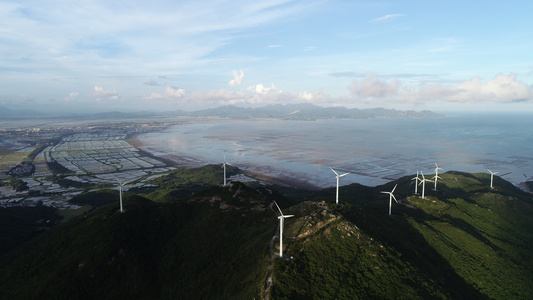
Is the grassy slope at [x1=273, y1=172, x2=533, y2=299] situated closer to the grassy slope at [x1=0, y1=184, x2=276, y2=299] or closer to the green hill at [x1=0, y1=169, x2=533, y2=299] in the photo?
the green hill at [x1=0, y1=169, x2=533, y2=299]

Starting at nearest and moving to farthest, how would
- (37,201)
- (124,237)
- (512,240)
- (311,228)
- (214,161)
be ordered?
(311,228), (124,237), (512,240), (37,201), (214,161)

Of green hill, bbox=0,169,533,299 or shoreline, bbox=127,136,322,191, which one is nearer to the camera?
green hill, bbox=0,169,533,299

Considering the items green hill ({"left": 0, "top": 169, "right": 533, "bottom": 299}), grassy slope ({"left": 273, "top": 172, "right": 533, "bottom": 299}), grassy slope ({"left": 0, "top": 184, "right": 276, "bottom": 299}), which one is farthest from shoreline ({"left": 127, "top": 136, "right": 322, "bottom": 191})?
grassy slope ({"left": 0, "top": 184, "right": 276, "bottom": 299})

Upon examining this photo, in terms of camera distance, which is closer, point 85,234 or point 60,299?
point 60,299

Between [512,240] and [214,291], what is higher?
[214,291]

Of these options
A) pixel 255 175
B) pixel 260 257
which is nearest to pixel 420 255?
pixel 260 257

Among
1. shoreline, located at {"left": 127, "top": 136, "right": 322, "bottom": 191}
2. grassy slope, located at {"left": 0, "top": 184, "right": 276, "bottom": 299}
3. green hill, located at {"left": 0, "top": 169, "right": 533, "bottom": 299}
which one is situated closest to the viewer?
green hill, located at {"left": 0, "top": 169, "right": 533, "bottom": 299}

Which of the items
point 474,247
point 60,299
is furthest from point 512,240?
point 60,299

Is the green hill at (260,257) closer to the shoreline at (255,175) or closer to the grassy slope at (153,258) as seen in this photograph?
the grassy slope at (153,258)

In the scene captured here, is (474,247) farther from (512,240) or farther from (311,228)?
(311,228)
